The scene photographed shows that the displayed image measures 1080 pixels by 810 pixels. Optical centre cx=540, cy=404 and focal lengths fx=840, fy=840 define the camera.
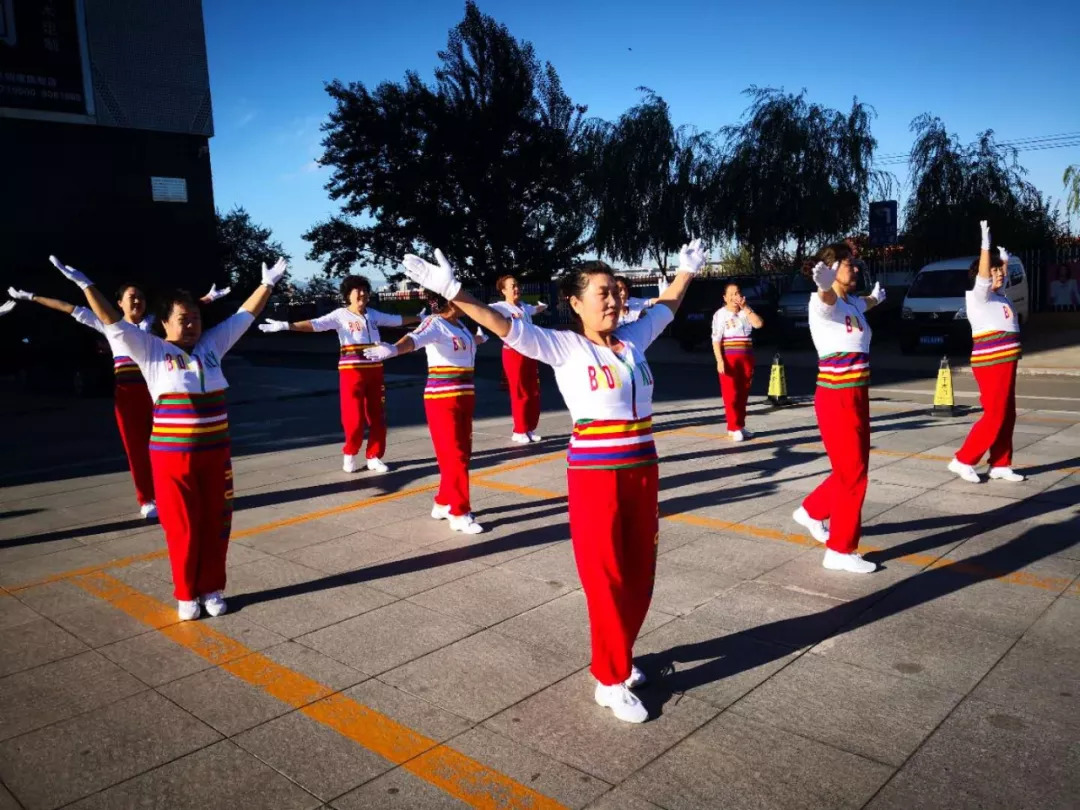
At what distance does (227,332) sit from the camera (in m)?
5.16

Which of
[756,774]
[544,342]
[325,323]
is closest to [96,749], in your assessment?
[544,342]

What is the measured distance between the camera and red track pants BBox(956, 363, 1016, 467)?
712 centimetres

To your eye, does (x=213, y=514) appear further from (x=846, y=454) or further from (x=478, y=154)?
(x=478, y=154)

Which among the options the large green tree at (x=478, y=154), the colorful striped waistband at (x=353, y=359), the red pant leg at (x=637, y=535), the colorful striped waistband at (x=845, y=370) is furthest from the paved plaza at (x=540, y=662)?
the large green tree at (x=478, y=154)

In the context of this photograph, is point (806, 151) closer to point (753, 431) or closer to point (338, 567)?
point (753, 431)

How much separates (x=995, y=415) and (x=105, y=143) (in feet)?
78.8

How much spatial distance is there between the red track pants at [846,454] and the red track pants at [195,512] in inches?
146

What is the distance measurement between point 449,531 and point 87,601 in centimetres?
256

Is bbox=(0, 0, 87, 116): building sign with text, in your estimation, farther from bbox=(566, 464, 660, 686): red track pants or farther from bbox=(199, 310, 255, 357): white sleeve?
bbox=(566, 464, 660, 686): red track pants

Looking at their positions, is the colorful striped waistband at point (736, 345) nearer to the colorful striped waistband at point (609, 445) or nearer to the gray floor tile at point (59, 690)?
the colorful striped waistband at point (609, 445)

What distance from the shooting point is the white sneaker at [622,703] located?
3.65 m

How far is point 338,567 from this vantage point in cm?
594

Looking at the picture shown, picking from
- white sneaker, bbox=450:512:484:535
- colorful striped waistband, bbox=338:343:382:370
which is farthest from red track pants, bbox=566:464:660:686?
colorful striped waistband, bbox=338:343:382:370

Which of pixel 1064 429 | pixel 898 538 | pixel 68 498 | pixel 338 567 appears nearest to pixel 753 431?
pixel 1064 429
